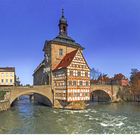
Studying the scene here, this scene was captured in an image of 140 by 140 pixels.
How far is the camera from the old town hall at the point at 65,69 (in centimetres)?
1247

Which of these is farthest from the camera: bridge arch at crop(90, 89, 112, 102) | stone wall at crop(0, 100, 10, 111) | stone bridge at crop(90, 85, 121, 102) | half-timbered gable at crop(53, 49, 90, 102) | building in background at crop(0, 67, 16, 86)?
building in background at crop(0, 67, 16, 86)

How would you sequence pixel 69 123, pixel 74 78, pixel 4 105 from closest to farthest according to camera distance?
1. pixel 69 123
2. pixel 4 105
3. pixel 74 78

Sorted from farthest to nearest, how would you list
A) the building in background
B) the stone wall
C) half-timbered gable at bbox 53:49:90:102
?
the building in background
half-timbered gable at bbox 53:49:90:102
the stone wall

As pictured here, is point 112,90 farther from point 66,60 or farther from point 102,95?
point 66,60

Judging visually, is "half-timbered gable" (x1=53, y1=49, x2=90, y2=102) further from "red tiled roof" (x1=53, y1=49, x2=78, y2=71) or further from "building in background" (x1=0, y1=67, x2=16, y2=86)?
"building in background" (x1=0, y1=67, x2=16, y2=86)

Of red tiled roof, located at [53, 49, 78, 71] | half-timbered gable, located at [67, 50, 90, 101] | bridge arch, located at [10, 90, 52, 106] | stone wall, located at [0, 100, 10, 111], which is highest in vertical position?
red tiled roof, located at [53, 49, 78, 71]

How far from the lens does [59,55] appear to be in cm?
1395

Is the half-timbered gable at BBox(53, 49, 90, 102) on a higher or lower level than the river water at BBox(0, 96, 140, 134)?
higher

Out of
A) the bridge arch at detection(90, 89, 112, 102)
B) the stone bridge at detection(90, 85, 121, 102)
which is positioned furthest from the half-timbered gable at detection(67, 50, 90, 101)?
the stone bridge at detection(90, 85, 121, 102)

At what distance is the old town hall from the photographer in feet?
40.9

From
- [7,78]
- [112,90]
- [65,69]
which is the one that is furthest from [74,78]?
[7,78]

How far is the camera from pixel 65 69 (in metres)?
12.5
